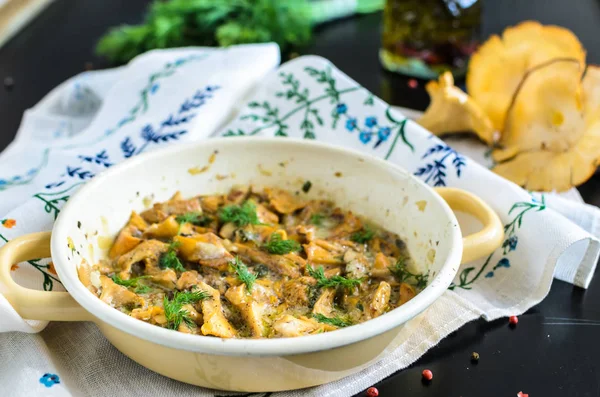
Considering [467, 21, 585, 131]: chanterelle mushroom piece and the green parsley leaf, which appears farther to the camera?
the green parsley leaf

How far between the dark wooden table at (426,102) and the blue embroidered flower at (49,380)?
19.8 inches

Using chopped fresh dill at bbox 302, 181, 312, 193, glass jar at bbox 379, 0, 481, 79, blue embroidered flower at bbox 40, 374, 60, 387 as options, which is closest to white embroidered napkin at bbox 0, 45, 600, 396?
blue embroidered flower at bbox 40, 374, 60, 387

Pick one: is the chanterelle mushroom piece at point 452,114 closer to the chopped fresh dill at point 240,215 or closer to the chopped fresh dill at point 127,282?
the chopped fresh dill at point 240,215

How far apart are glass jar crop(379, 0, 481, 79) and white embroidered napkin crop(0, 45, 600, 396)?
1.44ft

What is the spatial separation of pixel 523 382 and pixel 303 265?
1.36 feet

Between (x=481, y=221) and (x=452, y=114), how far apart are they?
58 cm

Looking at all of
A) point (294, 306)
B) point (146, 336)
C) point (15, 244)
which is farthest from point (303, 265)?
point (15, 244)

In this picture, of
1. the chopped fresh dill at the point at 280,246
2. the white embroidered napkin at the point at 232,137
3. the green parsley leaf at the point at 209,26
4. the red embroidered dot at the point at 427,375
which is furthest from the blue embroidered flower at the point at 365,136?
the green parsley leaf at the point at 209,26

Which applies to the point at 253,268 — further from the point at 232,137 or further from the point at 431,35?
the point at 431,35

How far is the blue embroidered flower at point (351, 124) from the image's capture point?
1.70m

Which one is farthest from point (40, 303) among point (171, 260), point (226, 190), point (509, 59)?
point (509, 59)

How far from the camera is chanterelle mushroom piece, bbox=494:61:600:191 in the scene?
1.63m

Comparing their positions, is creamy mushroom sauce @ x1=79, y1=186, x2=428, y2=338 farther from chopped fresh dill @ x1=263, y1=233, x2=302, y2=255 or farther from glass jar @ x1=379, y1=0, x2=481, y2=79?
glass jar @ x1=379, y1=0, x2=481, y2=79

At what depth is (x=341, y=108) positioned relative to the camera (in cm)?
174
